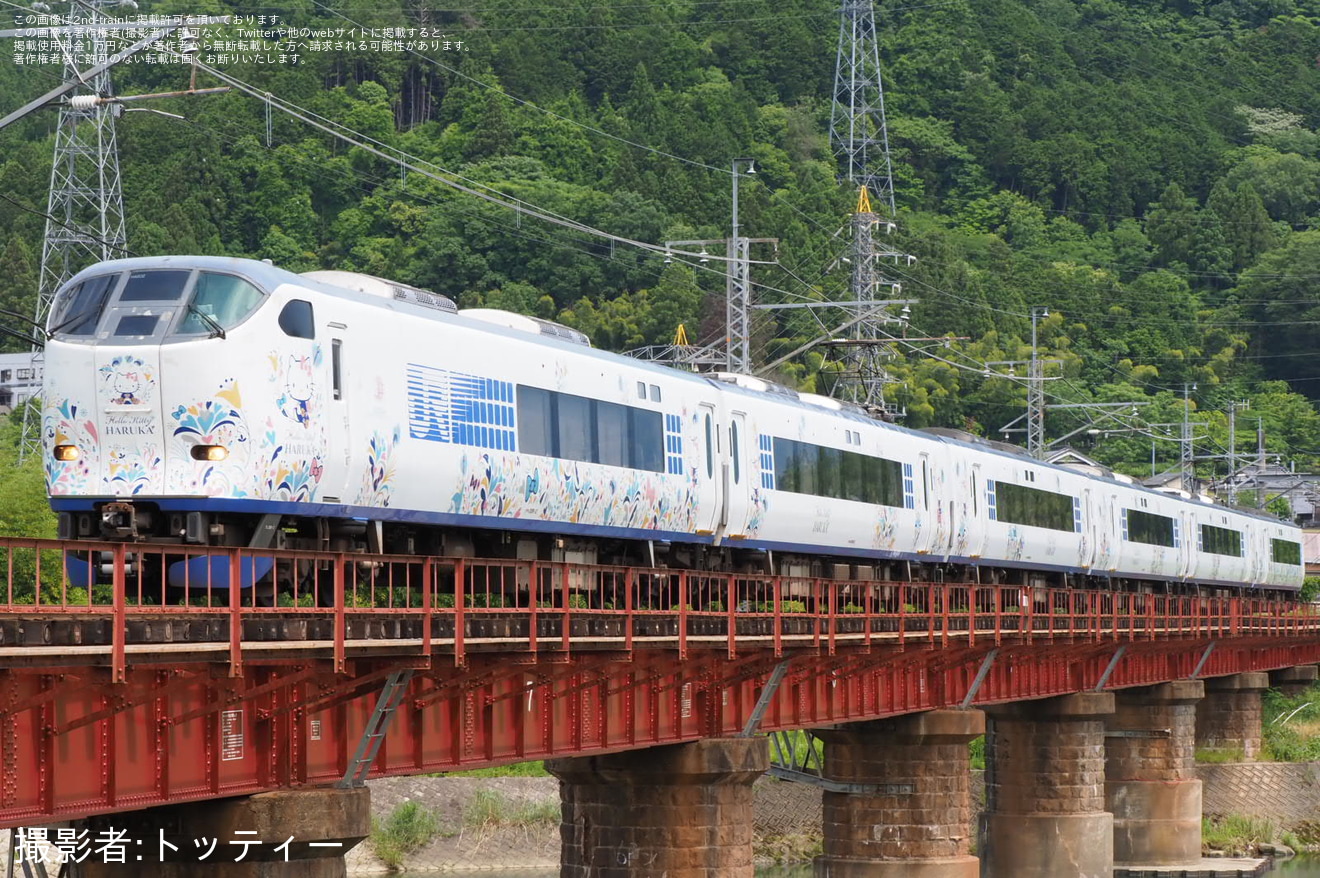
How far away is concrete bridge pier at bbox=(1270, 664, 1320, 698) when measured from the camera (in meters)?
83.0

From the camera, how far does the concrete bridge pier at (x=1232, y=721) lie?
74.9 meters

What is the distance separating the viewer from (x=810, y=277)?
12625 centimetres

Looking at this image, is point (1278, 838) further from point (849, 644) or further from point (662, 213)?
point (662, 213)

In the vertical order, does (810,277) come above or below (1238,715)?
above

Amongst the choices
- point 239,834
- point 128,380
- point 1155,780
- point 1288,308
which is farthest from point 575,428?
point 1288,308

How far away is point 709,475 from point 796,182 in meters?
120

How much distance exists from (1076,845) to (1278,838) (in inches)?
772

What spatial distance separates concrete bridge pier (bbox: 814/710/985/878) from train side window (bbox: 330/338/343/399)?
67.8 ft

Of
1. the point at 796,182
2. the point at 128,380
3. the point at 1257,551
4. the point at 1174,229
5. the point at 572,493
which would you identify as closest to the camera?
the point at 128,380

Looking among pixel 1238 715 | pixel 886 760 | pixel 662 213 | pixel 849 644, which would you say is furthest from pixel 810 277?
pixel 849 644

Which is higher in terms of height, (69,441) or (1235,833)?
(69,441)

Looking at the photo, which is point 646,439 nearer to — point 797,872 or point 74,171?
point 797,872

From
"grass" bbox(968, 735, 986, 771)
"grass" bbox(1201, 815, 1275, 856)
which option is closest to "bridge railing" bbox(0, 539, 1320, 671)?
"grass" bbox(1201, 815, 1275, 856)

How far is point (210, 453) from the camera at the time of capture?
861 inches
